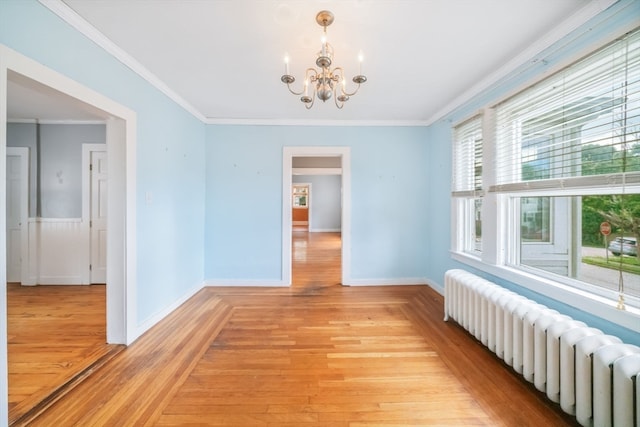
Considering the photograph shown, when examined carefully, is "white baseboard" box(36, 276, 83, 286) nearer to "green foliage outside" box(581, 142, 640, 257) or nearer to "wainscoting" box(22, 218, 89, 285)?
"wainscoting" box(22, 218, 89, 285)

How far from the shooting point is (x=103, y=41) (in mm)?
2039

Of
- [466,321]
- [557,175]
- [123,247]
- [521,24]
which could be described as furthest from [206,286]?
[521,24]

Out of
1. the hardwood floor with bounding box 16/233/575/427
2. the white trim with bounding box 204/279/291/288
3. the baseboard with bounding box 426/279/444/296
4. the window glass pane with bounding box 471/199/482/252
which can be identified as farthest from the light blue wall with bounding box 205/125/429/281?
the hardwood floor with bounding box 16/233/575/427

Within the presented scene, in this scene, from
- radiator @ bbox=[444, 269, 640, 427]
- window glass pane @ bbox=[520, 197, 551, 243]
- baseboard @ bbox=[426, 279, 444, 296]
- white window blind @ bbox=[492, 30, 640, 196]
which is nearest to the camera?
radiator @ bbox=[444, 269, 640, 427]

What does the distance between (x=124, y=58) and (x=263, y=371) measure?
282cm

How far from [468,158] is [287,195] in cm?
244

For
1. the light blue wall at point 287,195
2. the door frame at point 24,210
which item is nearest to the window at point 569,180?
the light blue wall at point 287,195

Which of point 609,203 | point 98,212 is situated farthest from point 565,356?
point 98,212

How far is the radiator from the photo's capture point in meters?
1.21

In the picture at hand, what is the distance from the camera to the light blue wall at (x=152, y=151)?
1.60 m

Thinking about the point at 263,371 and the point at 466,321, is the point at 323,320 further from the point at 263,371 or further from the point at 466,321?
the point at 466,321

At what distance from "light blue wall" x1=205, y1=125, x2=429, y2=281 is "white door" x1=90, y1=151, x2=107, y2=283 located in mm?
1588

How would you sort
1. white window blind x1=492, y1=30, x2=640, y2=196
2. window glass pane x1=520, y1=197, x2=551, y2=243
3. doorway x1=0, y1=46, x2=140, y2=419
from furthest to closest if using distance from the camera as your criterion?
doorway x1=0, y1=46, x2=140, y2=419, window glass pane x1=520, y1=197, x2=551, y2=243, white window blind x1=492, y1=30, x2=640, y2=196

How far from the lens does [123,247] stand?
7.69 feet
